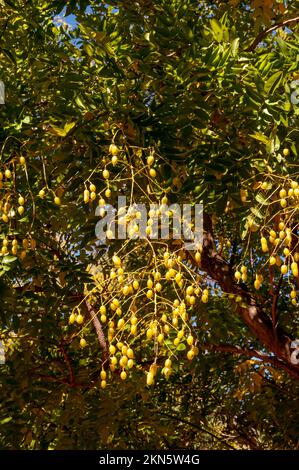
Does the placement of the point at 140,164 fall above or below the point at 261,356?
above

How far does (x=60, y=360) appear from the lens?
16.0ft

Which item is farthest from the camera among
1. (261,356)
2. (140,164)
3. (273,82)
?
(261,356)

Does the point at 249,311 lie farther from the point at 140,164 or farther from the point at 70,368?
the point at 140,164

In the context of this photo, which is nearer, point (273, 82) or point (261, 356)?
point (273, 82)

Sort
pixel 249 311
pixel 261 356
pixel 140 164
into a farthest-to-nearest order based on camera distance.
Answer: pixel 261 356 → pixel 249 311 → pixel 140 164

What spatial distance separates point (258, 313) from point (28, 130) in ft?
6.73

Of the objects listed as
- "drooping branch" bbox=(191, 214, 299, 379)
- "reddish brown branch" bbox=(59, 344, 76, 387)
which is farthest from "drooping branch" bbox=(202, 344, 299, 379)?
"reddish brown branch" bbox=(59, 344, 76, 387)

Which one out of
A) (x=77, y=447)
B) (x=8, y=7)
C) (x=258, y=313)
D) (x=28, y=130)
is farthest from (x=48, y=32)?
(x=77, y=447)

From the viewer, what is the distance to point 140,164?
2.93 meters

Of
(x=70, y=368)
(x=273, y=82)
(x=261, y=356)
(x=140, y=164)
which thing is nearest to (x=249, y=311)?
(x=261, y=356)

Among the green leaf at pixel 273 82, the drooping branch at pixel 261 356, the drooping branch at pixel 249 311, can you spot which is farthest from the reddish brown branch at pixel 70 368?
the green leaf at pixel 273 82

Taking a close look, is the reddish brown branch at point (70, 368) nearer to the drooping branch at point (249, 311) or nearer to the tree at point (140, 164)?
the tree at point (140, 164)

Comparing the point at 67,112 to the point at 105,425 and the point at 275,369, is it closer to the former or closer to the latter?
the point at 105,425

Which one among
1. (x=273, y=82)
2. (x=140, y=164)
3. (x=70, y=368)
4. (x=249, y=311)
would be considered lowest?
(x=70, y=368)
